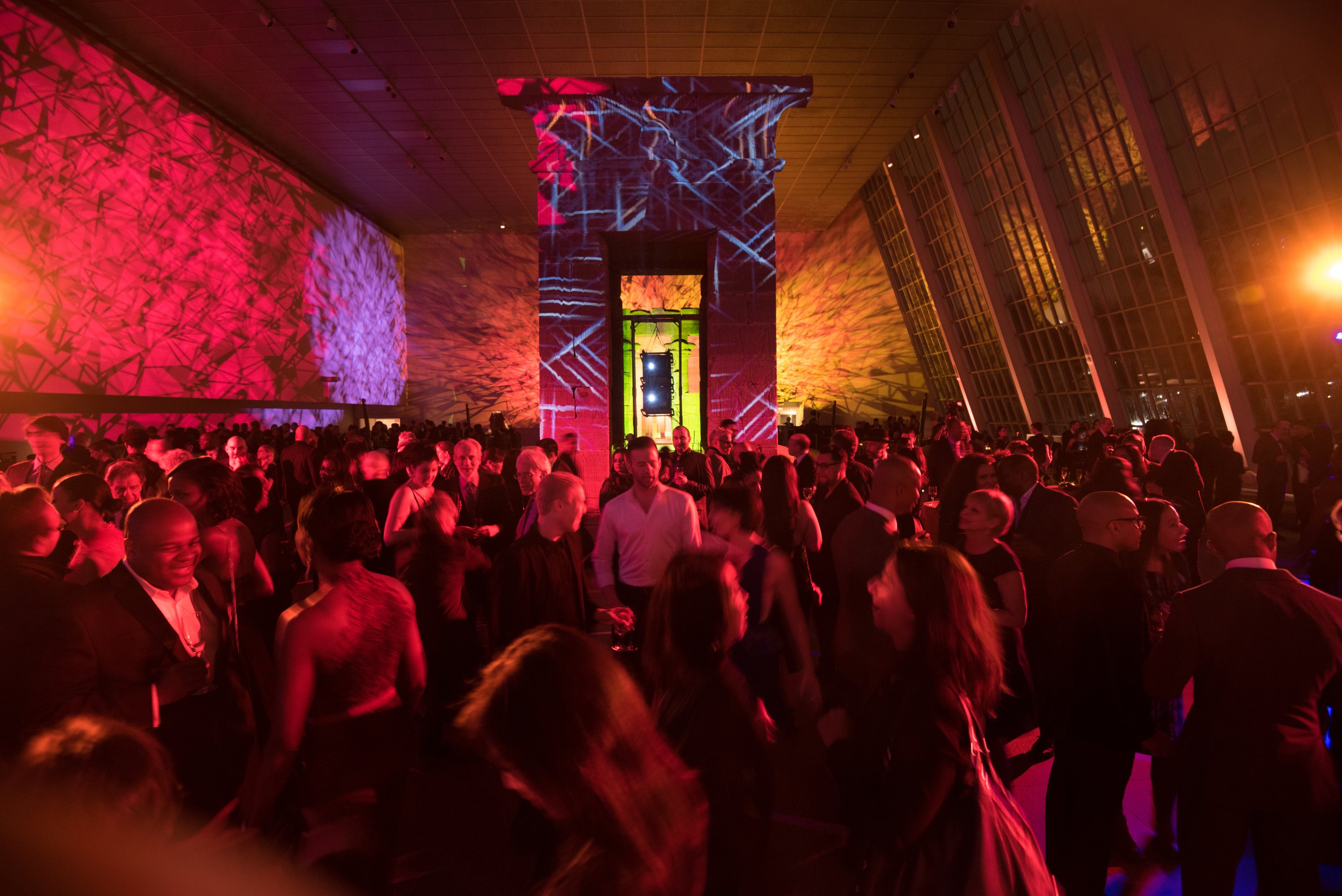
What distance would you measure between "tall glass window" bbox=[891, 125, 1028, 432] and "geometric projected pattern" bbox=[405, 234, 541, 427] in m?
13.2

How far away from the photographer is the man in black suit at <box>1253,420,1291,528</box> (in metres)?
9.94

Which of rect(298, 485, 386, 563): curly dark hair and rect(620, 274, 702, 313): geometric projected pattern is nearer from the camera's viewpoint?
rect(298, 485, 386, 563): curly dark hair

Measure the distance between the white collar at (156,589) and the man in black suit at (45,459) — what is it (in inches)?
144

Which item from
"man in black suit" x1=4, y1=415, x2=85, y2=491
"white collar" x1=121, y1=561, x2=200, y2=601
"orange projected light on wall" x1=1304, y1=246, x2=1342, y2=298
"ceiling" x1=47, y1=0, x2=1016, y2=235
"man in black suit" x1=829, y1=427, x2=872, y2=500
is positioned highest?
"ceiling" x1=47, y1=0, x2=1016, y2=235

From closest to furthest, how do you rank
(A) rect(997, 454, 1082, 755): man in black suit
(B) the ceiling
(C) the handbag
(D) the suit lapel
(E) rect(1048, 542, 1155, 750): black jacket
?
(C) the handbag → (D) the suit lapel → (E) rect(1048, 542, 1155, 750): black jacket → (A) rect(997, 454, 1082, 755): man in black suit → (B) the ceiling

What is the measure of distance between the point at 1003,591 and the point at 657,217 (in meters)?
9.50

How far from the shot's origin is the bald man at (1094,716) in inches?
96.3

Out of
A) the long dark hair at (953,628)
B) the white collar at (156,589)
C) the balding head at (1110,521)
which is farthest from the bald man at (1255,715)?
the white collar at (156,589)

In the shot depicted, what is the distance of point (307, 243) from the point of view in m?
19.2

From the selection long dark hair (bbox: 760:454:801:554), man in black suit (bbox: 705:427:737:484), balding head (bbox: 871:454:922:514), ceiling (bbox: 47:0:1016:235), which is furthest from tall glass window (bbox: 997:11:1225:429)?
balding head (bbox: 871:454:922:514)

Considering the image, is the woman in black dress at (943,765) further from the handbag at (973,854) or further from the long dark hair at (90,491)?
the long dark hair at (90,491)

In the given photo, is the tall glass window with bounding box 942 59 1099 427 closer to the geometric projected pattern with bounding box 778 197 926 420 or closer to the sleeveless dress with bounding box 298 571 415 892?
the geometric projected pattern with bounding box 778 197 926 420

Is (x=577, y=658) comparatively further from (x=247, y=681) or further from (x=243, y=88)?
(x=243, y=88)

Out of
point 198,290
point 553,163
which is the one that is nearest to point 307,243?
point 198,290
